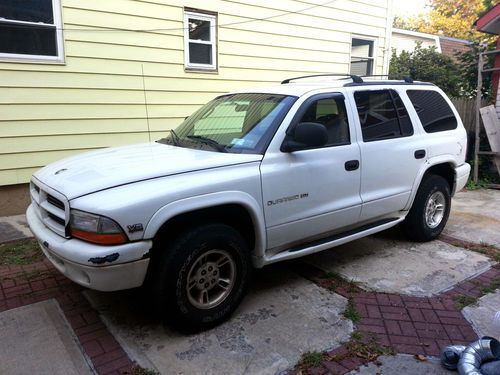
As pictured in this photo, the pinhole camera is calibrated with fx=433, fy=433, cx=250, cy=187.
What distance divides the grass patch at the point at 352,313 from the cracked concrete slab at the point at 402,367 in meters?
0.49

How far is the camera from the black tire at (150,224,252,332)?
117 inches

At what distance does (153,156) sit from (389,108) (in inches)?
100

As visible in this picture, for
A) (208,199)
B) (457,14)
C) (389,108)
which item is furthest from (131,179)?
(457,14)

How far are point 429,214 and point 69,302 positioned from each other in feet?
13.2

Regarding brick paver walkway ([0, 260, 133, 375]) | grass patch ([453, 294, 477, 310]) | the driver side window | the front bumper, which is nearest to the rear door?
the driver side window

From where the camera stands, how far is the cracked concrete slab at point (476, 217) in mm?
5508

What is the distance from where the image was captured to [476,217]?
6.43 metres

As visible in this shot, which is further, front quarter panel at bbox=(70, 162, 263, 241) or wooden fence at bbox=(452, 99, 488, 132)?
wooden fence at bbox=(452, 99, 488, 132)

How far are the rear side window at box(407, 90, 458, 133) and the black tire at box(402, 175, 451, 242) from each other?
1.97 feet

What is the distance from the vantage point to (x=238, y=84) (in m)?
7.96

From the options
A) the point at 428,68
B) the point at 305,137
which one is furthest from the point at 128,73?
the point at 428,68

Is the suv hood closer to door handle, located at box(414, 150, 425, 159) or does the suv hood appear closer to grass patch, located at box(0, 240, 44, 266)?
grass patch, located at box(0, 240, 44, 266)

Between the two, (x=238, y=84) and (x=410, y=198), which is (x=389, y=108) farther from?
(x=238, y=84)

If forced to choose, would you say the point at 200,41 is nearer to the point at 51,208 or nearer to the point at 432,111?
the point at 432,111
